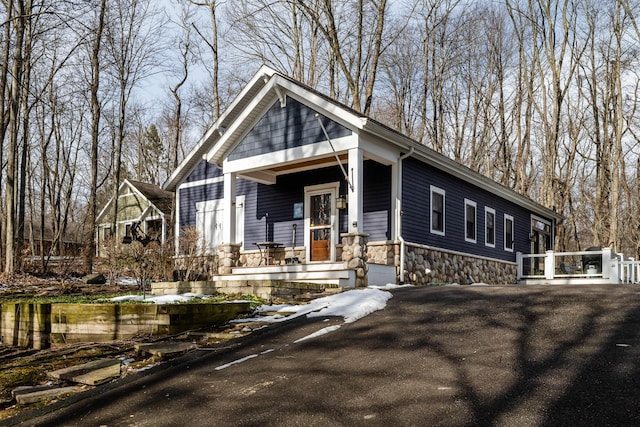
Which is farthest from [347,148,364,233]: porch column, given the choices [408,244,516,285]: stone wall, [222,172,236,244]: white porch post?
[222,172,236,244]: white porch post

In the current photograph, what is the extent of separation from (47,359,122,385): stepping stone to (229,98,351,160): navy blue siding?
7.59 meters

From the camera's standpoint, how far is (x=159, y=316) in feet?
24.5

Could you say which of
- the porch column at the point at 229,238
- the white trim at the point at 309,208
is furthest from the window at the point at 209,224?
the white trim at the point at 309,208

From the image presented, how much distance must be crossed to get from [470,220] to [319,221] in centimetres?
485

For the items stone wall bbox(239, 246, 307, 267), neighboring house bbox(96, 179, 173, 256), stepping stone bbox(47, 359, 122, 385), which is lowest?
stepping stone bbox(47, 359, 122, 385)

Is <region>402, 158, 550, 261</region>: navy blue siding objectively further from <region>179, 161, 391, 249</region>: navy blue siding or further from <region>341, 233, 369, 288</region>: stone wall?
<region>341, 233, 369, 288</region>: stone wall

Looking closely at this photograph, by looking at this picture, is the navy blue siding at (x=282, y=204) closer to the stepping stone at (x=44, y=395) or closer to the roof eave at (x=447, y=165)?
the roof eave at (x=447, y=165)

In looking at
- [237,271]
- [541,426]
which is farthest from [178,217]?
[541,426]

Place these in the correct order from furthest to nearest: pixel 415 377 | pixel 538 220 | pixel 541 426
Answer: pixel 538 220 → pixel 415 377 → pixel 541 426

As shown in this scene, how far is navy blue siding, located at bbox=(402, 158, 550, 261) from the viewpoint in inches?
540

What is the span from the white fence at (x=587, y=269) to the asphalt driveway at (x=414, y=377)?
1055 cm

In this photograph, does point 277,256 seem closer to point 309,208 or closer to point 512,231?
point 309,208

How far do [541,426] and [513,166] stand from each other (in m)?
30.5

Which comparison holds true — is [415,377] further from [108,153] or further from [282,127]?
[108,153]
